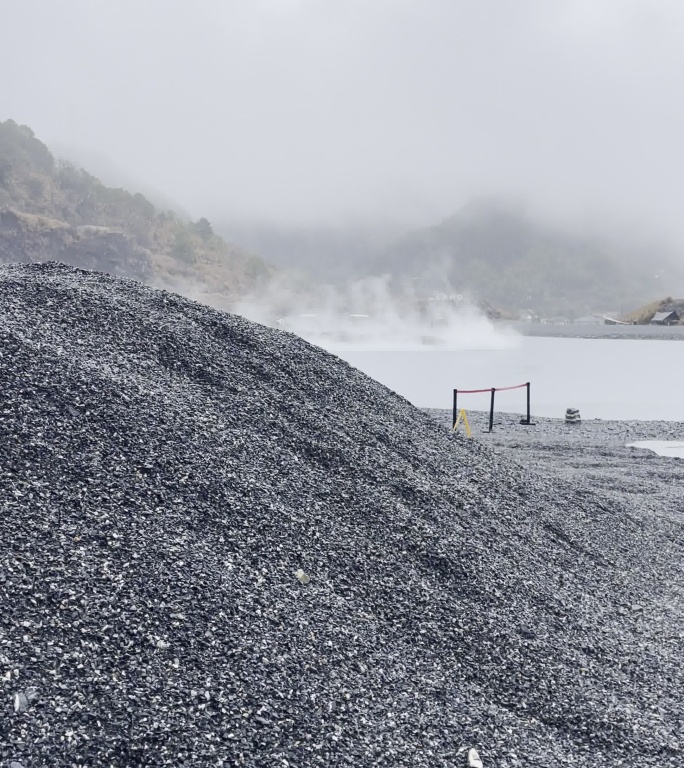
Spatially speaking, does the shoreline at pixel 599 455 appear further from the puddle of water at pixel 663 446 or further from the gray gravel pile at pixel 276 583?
the gray gravel pile at pixel 276 583

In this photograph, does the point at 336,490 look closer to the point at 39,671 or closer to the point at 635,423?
the point at 39,671

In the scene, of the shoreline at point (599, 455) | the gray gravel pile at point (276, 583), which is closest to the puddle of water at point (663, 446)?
the shoreline at point (599, 455)

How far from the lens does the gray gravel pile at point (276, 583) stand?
9.00ft

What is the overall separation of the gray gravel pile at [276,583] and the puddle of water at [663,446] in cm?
610

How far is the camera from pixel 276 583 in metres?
3.58

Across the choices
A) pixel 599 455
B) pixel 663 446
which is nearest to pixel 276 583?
pixel 599 455

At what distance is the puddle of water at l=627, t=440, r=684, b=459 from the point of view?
11648 millimetres

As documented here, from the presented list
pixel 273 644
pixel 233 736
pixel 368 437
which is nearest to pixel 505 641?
pixel 273 644

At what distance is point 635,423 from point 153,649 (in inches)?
620

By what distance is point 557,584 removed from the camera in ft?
14.9

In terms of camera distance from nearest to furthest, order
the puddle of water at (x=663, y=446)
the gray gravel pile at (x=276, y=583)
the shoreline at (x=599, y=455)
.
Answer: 1. the gray gravel pile at (x=276, y=583)
2. the shoreline at (x=599, y=455)
3. the puddle of water at (x=663, y=446)

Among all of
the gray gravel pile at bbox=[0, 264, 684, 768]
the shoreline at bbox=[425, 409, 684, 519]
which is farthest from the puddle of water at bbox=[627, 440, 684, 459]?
the gray gravel pile at bbox=[0, 264, 684, 768]

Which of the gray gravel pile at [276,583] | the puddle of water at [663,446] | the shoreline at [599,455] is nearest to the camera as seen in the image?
the gray gravel pile at [276,583]

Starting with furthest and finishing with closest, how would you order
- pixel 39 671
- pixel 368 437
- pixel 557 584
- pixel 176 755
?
pixel 368 437, pixel 557 584, pixel 39 671, pixel 176 755
